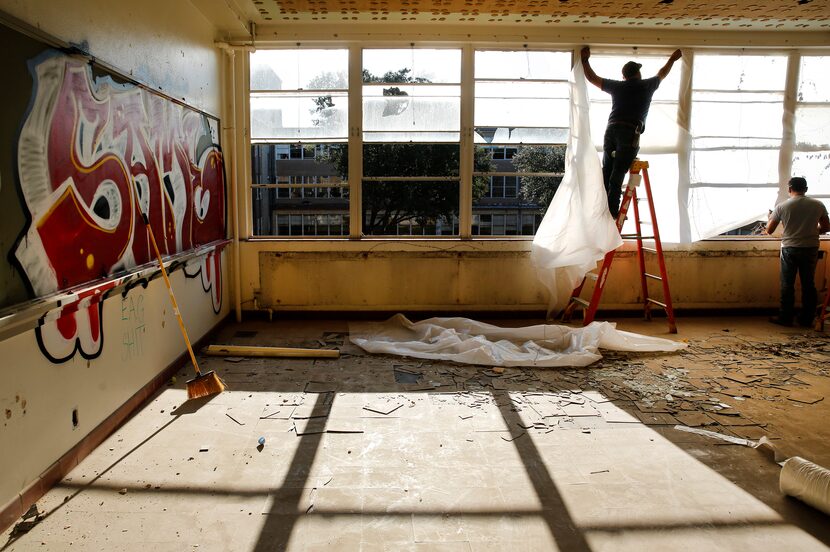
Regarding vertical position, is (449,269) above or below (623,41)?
below

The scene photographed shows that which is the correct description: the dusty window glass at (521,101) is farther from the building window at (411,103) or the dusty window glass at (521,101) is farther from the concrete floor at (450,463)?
the concrete floor at (450,463)

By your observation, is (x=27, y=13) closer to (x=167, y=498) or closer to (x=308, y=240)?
(x=167, y=498)

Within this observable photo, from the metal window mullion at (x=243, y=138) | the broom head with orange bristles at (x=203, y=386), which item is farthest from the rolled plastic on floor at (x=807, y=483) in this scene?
the metal window mullion at (x=243, y=138)

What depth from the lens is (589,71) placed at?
19.2ft

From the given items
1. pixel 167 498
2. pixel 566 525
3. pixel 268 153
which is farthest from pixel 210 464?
pixel 268 153

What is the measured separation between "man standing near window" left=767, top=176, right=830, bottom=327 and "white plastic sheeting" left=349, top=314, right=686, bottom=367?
5.55 ft

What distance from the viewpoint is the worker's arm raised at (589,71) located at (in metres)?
5.76

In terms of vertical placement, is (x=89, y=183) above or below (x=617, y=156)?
below

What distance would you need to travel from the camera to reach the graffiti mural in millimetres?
2648

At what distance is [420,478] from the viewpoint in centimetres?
291

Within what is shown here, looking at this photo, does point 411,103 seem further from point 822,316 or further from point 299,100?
point 822,316

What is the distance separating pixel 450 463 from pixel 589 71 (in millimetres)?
4335

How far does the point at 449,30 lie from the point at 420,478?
4.49 m

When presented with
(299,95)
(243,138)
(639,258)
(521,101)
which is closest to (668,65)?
(521,101)
